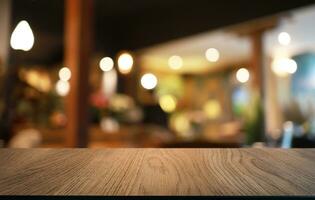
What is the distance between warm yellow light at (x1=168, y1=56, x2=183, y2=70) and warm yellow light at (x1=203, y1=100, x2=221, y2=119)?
5.38 feet

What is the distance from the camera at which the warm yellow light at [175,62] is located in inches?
340

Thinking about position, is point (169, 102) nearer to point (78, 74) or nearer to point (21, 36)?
point (78, 74)

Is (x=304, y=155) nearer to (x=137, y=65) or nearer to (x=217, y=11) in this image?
(x=217, y=11)

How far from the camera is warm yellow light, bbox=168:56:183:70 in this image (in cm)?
864

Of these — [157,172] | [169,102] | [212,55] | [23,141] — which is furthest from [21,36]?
[169,102]

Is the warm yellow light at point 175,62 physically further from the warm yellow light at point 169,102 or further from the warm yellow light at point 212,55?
the warm yellow light at point 169,102

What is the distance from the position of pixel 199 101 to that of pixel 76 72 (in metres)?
8.40

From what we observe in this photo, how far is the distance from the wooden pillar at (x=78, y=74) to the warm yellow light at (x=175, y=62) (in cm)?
556

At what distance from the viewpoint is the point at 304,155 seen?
2.31 feet

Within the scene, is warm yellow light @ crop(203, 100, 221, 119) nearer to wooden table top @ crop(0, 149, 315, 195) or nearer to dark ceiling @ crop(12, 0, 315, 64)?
dark ceiling @ crop(12, 0, 315, 64)

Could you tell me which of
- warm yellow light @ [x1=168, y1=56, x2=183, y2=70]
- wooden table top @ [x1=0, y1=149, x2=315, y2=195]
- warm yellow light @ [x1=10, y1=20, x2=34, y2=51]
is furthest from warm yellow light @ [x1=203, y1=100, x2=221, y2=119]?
wooden table top @ [x1=0, y1=149, x2=315, y2=195]

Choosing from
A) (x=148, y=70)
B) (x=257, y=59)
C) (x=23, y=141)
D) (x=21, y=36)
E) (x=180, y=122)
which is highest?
(x=148, y=70)

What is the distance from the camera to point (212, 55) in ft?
27.5

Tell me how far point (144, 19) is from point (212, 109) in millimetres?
5943
